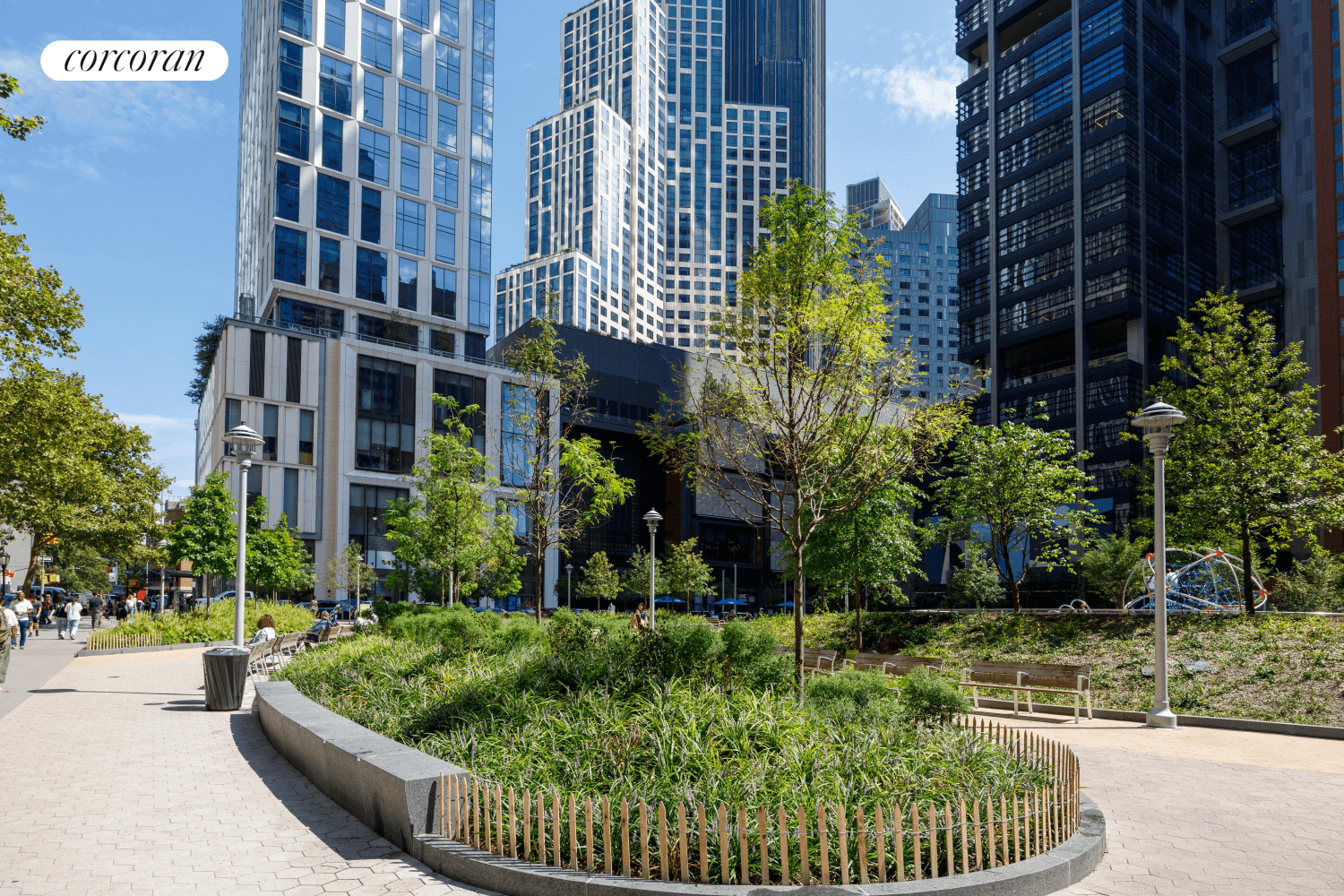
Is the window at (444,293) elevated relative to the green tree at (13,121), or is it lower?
elevated

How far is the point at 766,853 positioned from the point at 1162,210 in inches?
2907

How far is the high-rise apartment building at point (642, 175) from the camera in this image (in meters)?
151

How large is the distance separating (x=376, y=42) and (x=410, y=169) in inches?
383

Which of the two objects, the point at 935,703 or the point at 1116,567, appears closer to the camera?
the point at 935,703

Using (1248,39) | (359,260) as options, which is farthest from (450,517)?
(1248,39)

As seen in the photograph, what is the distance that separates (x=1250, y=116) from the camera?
71.1 m

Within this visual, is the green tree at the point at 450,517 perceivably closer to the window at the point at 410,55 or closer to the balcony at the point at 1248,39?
the window at the point at 410,55

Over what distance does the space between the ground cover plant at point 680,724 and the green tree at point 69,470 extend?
46.2 feet

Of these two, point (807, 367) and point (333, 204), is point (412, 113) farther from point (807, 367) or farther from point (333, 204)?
point (807, 367)

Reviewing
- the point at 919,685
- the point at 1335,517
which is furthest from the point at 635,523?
the point at 919,685

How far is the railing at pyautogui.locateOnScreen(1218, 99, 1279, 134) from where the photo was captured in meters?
70.2

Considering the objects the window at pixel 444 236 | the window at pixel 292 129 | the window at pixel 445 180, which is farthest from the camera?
the window at pixel 445 180

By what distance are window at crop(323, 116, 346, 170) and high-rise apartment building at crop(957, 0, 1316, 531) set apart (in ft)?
168

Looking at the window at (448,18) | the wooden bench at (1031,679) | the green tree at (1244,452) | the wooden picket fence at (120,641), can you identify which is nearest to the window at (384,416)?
the window at (448,18)
